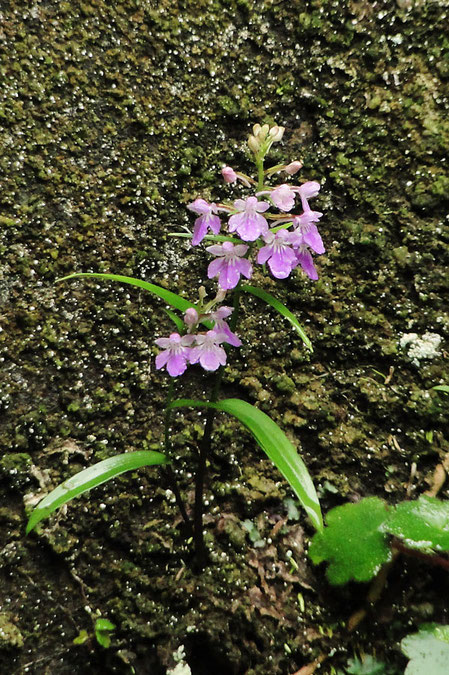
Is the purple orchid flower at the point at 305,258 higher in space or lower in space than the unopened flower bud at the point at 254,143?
lower

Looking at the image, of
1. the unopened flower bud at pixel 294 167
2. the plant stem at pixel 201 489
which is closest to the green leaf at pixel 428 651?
the plant stem at pixel 201 489

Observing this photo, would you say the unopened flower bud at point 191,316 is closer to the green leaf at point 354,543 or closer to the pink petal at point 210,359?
the pink petal at point 210,359

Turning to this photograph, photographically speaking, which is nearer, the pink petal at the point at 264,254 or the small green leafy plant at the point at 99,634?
the pink petal at the point at 264,254

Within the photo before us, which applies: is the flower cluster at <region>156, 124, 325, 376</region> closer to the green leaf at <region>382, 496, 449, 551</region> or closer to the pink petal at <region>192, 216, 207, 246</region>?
the pink petal at <region>192, 216, 207, 246</region>

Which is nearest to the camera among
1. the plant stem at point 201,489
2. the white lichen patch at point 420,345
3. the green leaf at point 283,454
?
the green leaf at point 283,454

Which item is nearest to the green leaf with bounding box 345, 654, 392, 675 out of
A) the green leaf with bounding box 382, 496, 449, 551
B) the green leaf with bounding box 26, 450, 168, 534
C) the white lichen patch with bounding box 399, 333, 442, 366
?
the green leaf with bounding box 382, 496, 449, 551

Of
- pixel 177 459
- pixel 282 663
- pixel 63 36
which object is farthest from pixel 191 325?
pixel 63 36

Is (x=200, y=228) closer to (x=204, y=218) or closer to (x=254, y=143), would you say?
(x=204, y=218)

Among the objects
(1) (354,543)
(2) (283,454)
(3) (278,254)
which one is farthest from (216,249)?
(1) (354,543)
